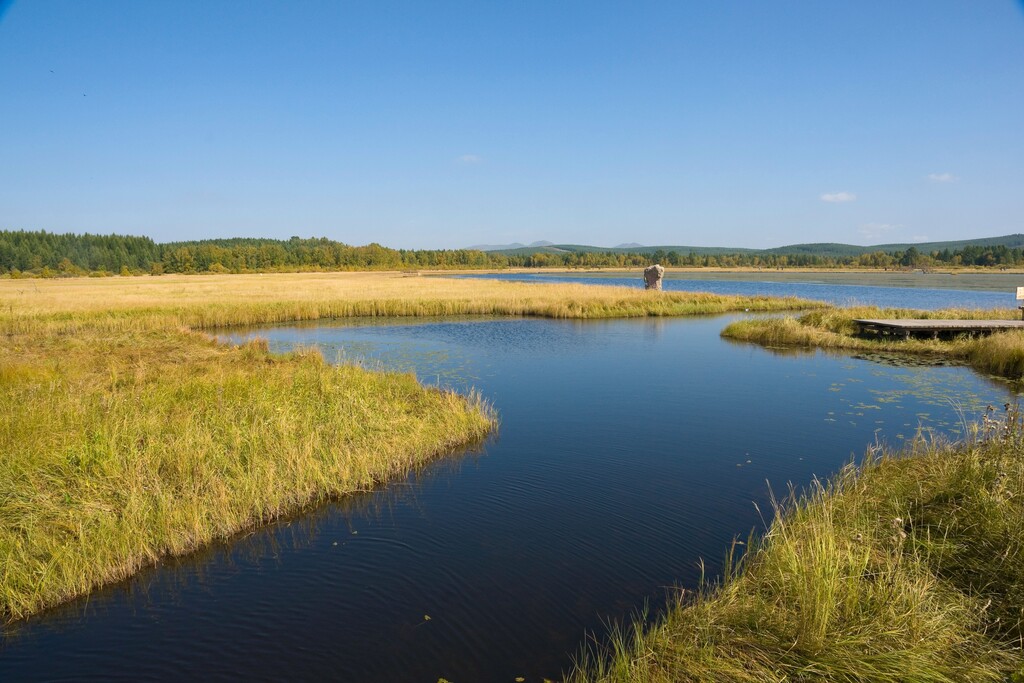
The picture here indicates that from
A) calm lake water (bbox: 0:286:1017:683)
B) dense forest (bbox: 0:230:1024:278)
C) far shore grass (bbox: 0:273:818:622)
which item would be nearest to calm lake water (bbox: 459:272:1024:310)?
calm lake water (bbox: 0:286:1017:683)

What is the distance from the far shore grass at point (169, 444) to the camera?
729 cm

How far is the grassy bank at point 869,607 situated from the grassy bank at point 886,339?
17.5 m

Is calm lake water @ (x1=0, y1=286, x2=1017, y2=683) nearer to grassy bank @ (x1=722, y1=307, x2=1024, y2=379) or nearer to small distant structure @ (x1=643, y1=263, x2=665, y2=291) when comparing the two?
grassy bank @ (x1=722, y1=307, x2=1024, y2=379)

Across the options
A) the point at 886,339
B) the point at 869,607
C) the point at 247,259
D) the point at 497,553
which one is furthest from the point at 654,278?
the point at 247,259

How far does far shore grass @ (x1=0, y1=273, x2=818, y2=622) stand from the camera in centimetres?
729

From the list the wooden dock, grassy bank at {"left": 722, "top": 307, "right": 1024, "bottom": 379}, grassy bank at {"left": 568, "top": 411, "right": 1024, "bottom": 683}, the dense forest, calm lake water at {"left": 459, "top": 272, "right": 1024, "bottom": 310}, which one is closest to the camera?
grassy bank at {"left": 568, "top": 411, "right": 1024, "bottom": 683}

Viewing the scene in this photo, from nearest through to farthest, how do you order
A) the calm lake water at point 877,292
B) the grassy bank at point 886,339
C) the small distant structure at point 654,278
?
the grassy bank at point 886,339 → the calm lake water at point 877,292 → the small distant structure at point 654,278

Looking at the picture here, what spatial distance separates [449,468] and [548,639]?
554 centimetres

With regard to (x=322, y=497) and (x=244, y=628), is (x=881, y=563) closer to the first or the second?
(x=244, y=628)

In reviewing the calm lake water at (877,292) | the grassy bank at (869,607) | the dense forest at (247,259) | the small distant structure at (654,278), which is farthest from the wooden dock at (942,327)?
the dense forest at (247,259)

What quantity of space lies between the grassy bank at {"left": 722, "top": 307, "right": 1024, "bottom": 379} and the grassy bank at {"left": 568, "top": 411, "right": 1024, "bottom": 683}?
17.5 meters

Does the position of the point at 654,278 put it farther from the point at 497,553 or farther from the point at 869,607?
the point at 869,607

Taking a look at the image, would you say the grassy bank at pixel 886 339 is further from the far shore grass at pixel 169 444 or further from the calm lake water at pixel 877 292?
the far shore grass at pixel 169 444

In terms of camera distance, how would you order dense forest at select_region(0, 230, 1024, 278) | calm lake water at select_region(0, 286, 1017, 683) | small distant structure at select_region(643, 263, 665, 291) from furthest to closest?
1. dense forest at select_region(0, 230, 1024, 278)
2. small distant structure at select_region(643, 263, 665, 291)
3. calm lake water at select_region(0, 286, 1017, 683)
